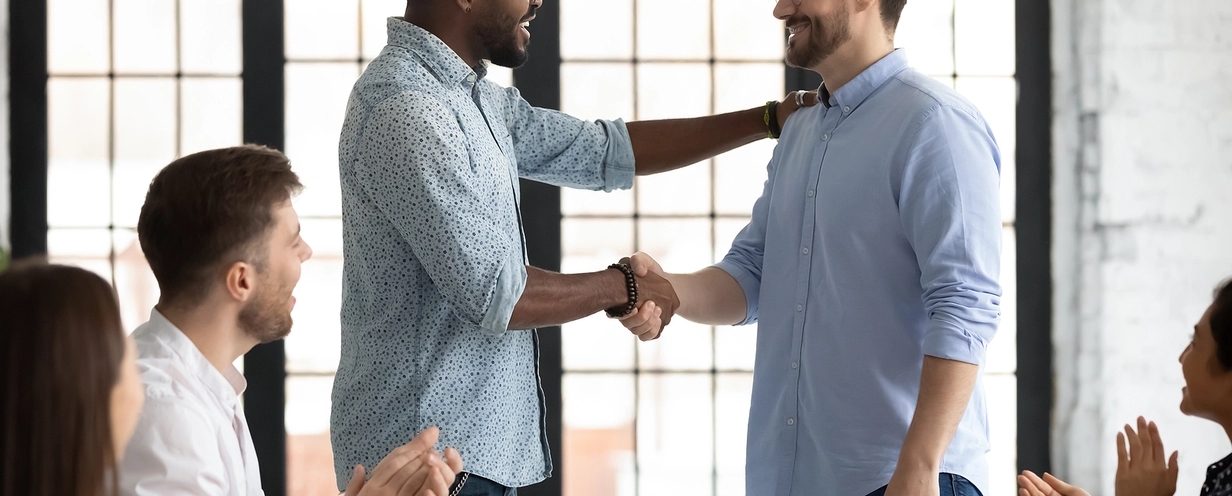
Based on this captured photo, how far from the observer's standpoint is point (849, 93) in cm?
168

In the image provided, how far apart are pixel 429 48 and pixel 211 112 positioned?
1.54m

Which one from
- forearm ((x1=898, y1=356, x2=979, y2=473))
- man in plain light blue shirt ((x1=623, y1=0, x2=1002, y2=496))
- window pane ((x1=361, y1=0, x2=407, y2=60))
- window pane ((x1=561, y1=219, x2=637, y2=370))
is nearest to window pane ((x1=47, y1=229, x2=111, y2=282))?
window pane ((x1=361, y1=0, x2=407, y2=60))

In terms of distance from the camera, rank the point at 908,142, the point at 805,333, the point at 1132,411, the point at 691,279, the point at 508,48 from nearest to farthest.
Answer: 1. the point at 908,142
2. the point at 805,333
3. the point at 508,48
4. the point at 691,279
5. the point at 1132,411

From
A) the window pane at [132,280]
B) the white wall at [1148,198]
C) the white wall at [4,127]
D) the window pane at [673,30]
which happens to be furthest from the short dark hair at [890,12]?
the white wall at [4,127]

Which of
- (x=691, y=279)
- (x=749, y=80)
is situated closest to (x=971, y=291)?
(x=691, y=279)

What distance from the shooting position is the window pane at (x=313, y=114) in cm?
295

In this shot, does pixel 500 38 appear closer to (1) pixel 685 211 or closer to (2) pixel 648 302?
(2) pixel 648 302

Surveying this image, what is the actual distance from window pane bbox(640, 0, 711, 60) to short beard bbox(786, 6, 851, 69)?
1.29 meters

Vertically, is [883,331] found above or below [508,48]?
below

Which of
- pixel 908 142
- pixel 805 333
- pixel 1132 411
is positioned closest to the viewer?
pixel 908 142

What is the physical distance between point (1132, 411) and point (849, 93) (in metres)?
1.78

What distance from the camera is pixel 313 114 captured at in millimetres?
2951

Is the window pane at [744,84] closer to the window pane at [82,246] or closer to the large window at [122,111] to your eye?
the large window at [122,111]

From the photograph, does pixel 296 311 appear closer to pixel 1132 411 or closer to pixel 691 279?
pixel 691 279
